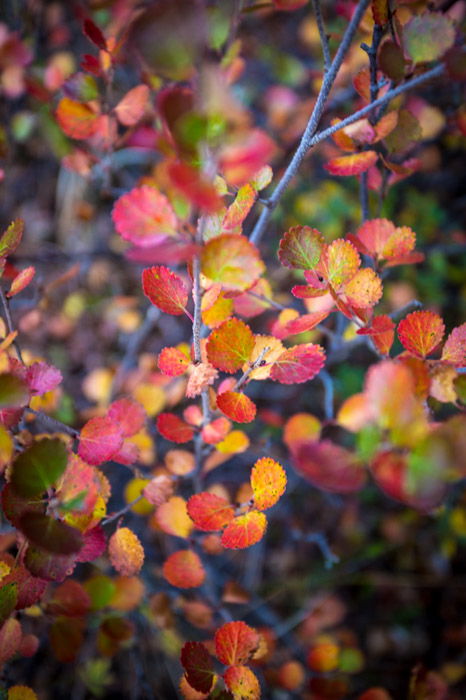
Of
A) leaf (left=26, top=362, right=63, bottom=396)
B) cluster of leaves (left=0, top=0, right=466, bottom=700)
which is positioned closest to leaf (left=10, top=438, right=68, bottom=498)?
cluster of leaves (left=0, top=0, right=466, bottom=700)

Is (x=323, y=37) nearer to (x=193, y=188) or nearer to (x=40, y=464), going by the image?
(x=193, y=188)

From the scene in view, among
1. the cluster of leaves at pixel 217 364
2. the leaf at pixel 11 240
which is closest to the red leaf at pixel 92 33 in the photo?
the cluster of leaves at pixel 217 364

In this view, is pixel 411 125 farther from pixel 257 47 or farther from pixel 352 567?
pixel 257 47

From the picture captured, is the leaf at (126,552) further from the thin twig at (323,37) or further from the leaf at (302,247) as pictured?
the thin twig at (323,37)

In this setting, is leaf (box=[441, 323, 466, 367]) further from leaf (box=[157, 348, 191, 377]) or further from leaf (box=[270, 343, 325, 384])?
leaf (box=[157, 348, 191, 377])

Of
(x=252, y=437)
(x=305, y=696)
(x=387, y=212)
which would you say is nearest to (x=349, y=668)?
(x=305, y=696)
